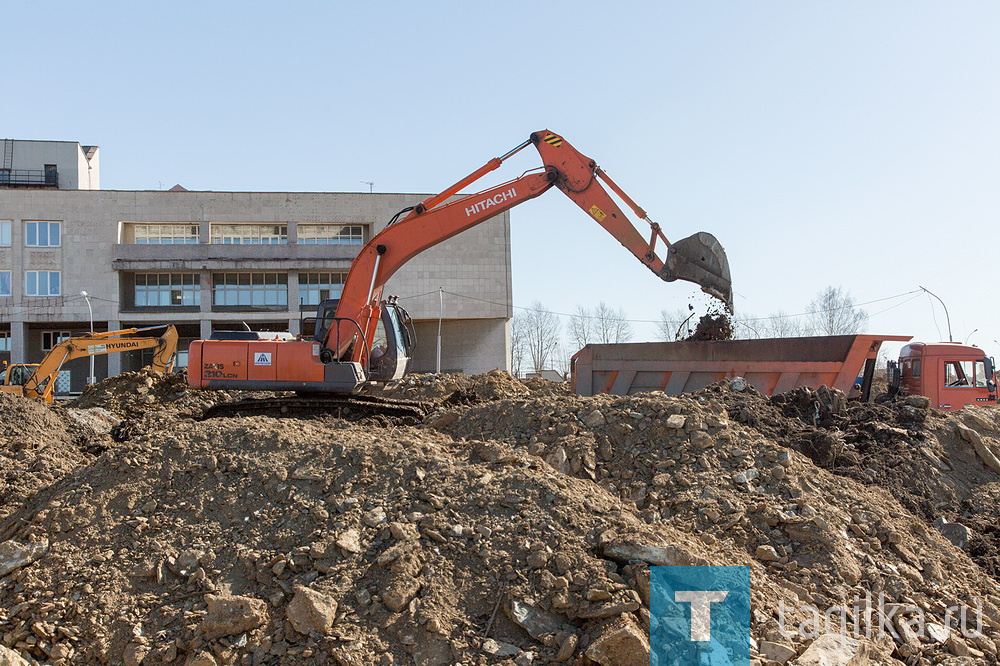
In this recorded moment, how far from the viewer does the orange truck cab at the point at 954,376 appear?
47.4 ft

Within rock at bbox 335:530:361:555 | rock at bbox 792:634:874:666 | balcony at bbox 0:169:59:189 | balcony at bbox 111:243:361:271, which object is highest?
balcony at bbox 0:169:59:189

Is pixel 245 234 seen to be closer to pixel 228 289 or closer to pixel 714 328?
pixel 228 289

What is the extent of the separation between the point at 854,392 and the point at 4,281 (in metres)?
42.9

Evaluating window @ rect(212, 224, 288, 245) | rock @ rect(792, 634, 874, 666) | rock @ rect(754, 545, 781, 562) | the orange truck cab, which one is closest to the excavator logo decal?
rock @ rect(754, 545, 781, 562)

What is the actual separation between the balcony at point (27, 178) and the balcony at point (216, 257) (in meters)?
11.8

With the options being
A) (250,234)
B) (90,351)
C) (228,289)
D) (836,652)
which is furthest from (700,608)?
(250,234)

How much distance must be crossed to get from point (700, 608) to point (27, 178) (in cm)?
5373

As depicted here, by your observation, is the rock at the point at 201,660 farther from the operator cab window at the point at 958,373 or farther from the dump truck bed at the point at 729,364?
the operator cab window at the point at 958,373

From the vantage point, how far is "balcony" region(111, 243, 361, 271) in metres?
40.3

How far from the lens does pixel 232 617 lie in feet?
17.0

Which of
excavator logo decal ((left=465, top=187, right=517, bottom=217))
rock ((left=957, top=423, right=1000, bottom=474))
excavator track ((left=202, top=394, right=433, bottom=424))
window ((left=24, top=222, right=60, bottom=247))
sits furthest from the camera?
window ((left=24, top=222, right=60, bottom=247))

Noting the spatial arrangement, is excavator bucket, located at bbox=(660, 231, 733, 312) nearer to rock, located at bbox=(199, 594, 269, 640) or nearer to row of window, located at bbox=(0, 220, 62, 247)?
rock, located at bbox=(199, 594, 269, 640)

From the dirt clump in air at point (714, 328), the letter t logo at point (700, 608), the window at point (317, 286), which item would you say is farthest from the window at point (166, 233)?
the letter t logo at point (700, 608)

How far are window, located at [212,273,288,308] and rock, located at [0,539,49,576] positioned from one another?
36.8 metres
